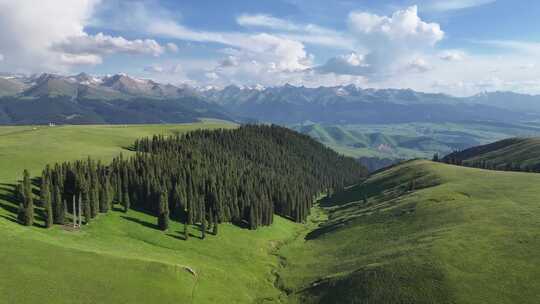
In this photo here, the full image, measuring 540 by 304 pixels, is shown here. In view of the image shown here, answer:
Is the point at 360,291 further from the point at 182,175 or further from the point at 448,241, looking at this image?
the point at 182,175

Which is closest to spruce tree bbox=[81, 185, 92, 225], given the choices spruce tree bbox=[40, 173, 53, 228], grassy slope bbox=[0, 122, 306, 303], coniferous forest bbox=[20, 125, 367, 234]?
coniferous forest bbox=[20, 125, 367, 234]

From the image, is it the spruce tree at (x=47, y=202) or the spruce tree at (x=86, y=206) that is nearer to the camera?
the spruce tree at (x=47, y=202)

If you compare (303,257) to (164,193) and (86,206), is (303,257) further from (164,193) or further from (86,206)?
(86,206)

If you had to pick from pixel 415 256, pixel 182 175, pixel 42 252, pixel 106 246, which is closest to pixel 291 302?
pixel 415 256

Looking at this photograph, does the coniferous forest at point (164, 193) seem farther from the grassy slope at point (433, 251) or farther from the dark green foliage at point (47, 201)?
the grassy slope at point (433, 251)

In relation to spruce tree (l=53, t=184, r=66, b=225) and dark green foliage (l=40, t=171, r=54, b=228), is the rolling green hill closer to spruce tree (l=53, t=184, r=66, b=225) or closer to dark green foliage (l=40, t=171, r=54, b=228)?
dark green foliage (l=40, t=171, r=54, b=228)

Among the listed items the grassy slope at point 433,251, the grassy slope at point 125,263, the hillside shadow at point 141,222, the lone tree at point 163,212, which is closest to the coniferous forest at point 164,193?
the lone tree at point 163,212
